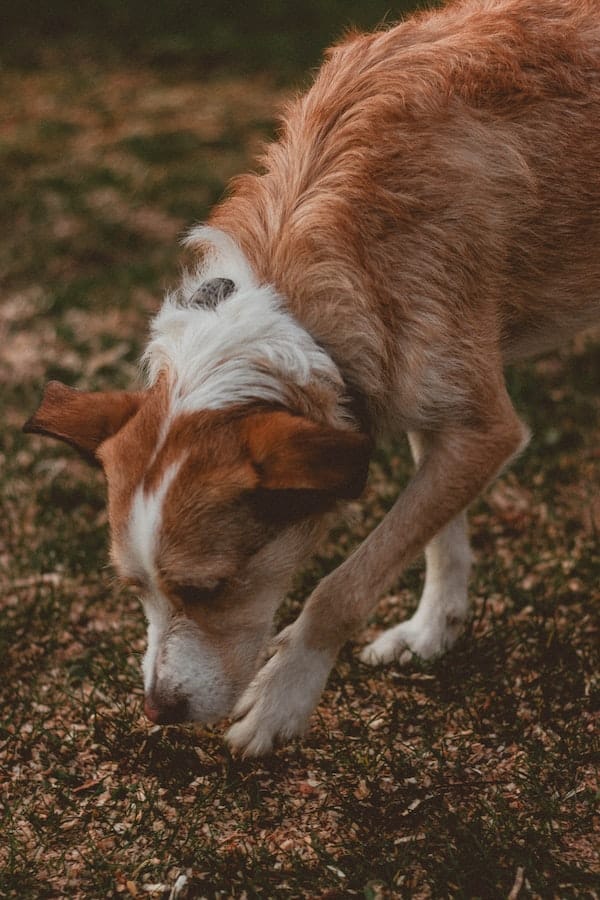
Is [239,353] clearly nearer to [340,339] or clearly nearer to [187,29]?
[340,339]

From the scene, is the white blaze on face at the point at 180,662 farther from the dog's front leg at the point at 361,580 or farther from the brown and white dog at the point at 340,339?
the dog's front leg at the point at 361,580

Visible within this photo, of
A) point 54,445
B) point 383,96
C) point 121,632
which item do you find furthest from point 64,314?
point 383,96

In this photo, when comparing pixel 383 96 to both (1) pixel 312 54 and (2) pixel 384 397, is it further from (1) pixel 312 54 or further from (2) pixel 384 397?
(1) pixel 312 54

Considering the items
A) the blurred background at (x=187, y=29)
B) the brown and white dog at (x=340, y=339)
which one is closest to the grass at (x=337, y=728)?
the brown and white dog at (x=340, y=339)

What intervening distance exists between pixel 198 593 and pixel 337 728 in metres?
0.88

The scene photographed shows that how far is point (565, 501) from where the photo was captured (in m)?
5.08

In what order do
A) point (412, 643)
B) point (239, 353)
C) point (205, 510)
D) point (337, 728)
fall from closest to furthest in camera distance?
point (205, 510) < point (239, 353) < point (337, 728) < point (412, 643)

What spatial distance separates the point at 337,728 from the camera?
12.6ft

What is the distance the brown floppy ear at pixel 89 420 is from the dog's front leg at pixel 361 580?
33.1 inches

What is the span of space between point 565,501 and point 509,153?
6.44ft

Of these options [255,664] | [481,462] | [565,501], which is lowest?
[565,501]

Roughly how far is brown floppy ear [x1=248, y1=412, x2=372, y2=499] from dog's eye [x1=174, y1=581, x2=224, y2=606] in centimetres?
39

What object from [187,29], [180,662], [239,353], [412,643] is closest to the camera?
[239,353]

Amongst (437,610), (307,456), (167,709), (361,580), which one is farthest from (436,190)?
(167,709)
